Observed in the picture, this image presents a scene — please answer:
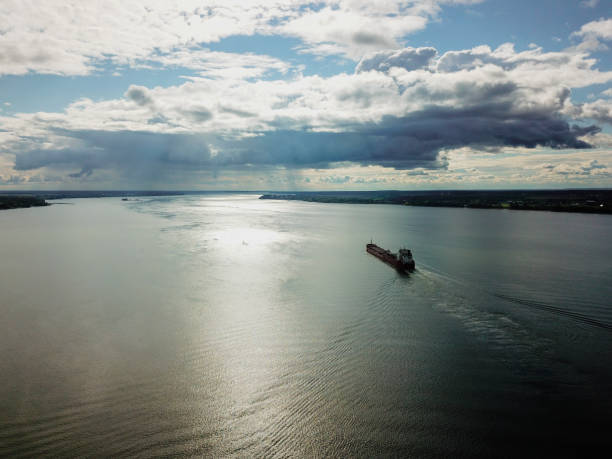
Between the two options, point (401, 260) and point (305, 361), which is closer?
point (305, 361)

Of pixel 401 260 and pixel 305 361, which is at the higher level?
pixel 401 260

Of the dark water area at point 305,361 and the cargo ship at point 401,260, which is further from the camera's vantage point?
the cargo ship at point 401,260

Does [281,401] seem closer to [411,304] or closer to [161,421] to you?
[161,421]

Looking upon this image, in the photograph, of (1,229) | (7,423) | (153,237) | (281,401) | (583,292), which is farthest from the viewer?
(1,229)

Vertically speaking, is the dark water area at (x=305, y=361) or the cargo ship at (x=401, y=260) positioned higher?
the cargo ship at (x=401, y=260)

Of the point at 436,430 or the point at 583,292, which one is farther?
the point at 583,292

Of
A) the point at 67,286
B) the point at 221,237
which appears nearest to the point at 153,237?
the point at 221,237

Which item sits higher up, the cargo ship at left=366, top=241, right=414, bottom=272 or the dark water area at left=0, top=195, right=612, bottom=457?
the cargo ship at left=366, top=241, right=414, bottom=272

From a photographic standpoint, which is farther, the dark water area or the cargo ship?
the cargo ship
